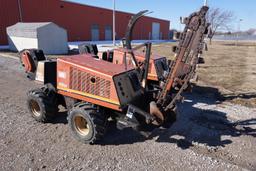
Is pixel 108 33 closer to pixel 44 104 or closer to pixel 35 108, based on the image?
pixel 35 108

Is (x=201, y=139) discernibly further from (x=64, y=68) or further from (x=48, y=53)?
(x=48, y=53)

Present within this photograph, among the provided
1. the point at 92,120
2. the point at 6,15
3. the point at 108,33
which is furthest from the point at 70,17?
the point at 92,120

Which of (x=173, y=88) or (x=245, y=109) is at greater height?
(x=173, y=88)

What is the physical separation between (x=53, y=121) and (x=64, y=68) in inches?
60.1

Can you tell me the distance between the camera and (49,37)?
1708cm

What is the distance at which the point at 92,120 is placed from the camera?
12.8 feet

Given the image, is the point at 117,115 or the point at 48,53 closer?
the point at 117,115

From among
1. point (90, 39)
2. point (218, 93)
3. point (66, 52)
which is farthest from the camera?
point (90, 39)

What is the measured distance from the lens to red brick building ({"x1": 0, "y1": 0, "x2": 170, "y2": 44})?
74.4 ft

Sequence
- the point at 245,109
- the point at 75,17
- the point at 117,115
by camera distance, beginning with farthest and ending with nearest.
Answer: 1. the point at 75,17
2. the point at 245,109
3. the point at 117,115

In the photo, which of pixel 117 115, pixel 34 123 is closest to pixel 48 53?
pixel 34 123

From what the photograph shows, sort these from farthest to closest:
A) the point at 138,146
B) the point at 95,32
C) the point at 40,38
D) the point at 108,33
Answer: the point at 108,33 < the point at 95,32 < the point at 40,38 < the point at 138,146

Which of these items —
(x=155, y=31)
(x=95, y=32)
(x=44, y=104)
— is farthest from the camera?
(x=155, y=31)

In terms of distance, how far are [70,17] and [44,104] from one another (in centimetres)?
2845
